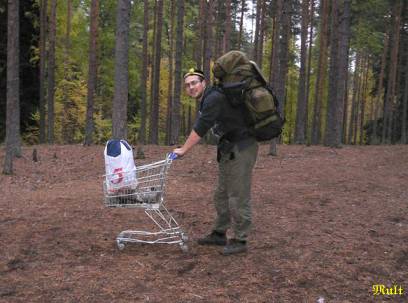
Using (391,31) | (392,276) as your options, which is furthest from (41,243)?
(391,31)

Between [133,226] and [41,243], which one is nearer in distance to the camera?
[41,243]

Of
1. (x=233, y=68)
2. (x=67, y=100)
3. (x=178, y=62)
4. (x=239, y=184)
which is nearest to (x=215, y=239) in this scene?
(x=239, y=184)

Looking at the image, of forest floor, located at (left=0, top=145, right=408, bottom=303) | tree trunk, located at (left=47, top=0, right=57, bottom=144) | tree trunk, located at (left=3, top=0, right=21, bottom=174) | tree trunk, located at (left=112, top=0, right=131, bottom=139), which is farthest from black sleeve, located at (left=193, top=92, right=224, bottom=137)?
tree trunk, located at (left=47, top=0, right=57, bottom=144)

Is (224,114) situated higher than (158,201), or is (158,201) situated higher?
(224,114)

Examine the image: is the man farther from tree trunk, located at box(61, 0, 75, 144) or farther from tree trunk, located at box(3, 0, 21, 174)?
tree trunk, located at box(61, 0, 75, 144)

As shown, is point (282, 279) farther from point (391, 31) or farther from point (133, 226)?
point (391, 31)

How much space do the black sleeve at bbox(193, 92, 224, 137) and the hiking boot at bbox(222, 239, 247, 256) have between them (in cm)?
145

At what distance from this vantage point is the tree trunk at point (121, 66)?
38.7 ft

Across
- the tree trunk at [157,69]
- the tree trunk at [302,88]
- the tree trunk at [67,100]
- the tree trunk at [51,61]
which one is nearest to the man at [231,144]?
the tree trunk at [157,69]

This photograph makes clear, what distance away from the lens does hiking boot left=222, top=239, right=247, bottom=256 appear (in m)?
5.34

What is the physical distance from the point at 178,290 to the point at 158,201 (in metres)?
1.33

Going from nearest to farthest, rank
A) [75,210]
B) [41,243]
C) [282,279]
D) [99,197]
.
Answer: [282,279], [41,243], [75,210], [99,197]

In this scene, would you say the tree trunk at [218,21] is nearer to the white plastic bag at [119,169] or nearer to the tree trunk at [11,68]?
the tree trunk at [11,68]

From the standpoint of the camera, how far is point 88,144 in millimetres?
19672
